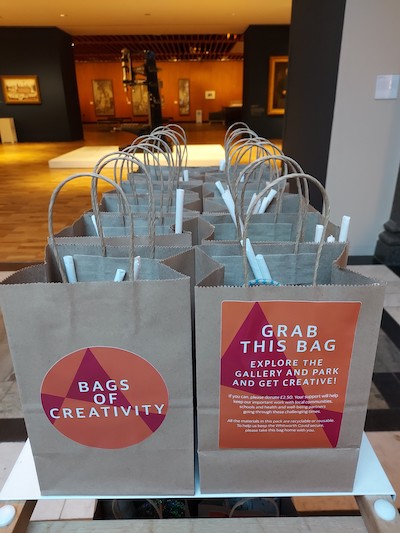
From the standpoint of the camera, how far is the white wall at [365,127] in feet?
8.63

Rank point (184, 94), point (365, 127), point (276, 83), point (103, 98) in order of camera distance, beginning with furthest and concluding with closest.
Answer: point (184, 94), point (103, 98), point (276, 83), point (365, 127)

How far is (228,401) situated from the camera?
2.10 feet

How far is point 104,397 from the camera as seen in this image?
63 centimetres

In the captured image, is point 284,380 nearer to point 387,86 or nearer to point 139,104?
point 387,86

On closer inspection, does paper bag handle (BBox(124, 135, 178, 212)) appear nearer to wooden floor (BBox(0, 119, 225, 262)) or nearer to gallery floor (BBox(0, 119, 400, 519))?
gallery floor (BBox(0, 119, 400, 519))

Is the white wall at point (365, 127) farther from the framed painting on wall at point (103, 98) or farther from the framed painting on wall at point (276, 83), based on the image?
the framed painting on wall at point (103, 98)

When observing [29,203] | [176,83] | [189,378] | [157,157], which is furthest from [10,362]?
[176,83]

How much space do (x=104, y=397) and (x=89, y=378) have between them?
0.04 meters

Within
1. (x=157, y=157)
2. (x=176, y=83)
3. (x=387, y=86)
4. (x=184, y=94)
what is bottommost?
(x=157, y=157)

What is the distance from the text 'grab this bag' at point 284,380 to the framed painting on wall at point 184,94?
62.1ft

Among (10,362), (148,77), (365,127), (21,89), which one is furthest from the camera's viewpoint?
(21,89)

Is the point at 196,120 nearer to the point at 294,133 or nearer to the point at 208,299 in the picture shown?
the point at 294,133

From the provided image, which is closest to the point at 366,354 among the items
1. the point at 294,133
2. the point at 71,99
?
the point at 294,133

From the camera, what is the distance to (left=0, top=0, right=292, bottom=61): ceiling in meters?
7.71
